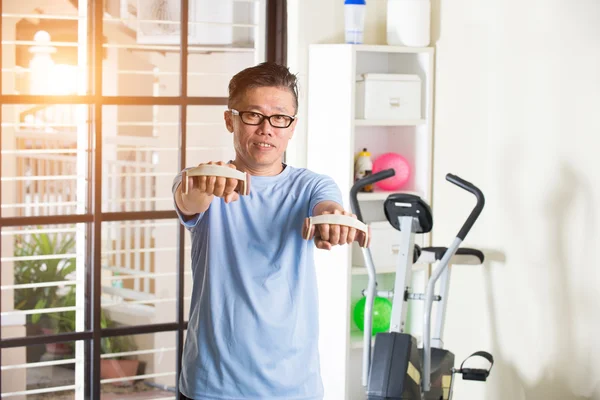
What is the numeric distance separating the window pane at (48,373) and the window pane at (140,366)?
0.12 m

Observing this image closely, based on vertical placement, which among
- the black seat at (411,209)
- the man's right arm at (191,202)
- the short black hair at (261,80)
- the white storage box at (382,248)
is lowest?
the white storage box at (382,248)

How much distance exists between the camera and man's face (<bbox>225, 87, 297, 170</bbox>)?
1504 millimetres

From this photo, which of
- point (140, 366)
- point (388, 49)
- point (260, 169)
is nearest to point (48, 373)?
point (140, 366)

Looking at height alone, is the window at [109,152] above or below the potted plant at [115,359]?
above

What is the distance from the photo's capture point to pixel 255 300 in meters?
1.43

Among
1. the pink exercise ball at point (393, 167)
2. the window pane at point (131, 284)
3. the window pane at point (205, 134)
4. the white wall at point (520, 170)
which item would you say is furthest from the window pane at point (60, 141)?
the pink exercise ball at point (393, 167)

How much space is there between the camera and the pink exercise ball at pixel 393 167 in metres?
3.30

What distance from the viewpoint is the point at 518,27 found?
286cm

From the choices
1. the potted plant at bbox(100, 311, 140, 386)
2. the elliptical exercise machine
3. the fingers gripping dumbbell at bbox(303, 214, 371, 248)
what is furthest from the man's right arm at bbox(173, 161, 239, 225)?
the potted plant at bbox(100, 311, 140, 386)

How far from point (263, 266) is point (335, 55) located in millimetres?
1834

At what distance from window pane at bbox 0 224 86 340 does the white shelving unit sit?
925 millimetres

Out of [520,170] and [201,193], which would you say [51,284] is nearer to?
[520,170]

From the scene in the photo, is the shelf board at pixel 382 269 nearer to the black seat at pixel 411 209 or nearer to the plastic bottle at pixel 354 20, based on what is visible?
the black seat at pixel 411 209

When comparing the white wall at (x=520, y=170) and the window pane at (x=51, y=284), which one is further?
the window pane at (x=51, y=284)
